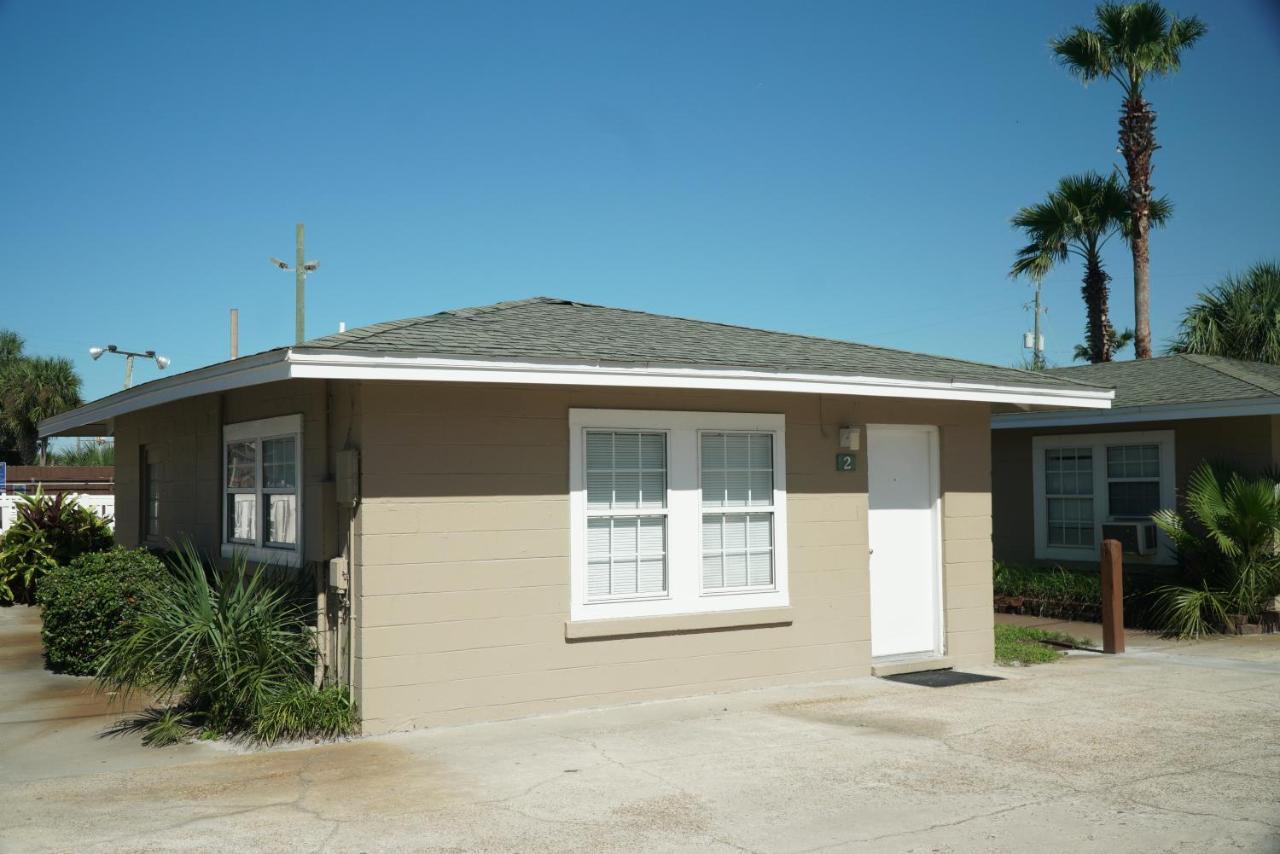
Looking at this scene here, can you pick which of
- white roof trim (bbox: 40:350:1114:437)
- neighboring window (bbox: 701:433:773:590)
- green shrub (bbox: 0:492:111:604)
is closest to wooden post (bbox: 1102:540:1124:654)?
white roof trim (bbox: 40:350:1114:437)

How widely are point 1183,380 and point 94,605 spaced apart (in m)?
13.5

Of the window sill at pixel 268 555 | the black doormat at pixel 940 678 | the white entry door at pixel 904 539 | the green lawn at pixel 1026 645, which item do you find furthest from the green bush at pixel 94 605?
the green lawn at pixel 1026 645

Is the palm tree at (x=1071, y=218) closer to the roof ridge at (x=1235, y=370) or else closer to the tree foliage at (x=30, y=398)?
the roof ridge at (x=1235, y=370)

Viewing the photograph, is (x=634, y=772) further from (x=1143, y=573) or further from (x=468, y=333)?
(x=1143, y=573)

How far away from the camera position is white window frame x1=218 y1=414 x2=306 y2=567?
9.47 m

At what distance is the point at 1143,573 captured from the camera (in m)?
15.1

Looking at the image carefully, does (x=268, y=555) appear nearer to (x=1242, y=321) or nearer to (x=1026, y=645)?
(x=1026, y=645)

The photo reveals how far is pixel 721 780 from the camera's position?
6957 millimetres

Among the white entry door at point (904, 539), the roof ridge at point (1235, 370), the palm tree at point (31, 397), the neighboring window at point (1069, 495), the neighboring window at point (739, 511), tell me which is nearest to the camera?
the neighboring window at point (739, 511)

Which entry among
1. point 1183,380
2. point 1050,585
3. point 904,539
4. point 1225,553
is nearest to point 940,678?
point 904,539

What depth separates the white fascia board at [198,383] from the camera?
8.02m

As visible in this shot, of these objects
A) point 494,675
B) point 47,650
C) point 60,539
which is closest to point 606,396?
point 494,675

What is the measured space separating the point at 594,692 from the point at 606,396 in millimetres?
2351

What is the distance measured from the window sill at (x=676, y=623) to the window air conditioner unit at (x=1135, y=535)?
6851mm
